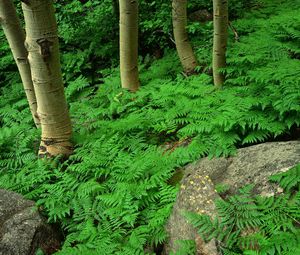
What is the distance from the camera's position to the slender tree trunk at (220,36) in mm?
5152

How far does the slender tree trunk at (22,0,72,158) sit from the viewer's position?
14.1 feet

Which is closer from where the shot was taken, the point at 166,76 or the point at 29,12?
the point at 29,12

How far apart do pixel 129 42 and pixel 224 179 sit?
328 cm

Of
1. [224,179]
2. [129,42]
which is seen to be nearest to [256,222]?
[224,179]

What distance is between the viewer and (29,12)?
14.0ft

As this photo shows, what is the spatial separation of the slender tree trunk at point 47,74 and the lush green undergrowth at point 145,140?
28 centimetres

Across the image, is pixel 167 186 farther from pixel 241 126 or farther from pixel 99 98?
pixel 99 98

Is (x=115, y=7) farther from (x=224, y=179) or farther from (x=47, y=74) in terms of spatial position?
(x=224, y=179)

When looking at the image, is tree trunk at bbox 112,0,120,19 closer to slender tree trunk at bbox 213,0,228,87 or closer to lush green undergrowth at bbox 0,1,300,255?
lush green undergrowth at bbox 0,1,300,255

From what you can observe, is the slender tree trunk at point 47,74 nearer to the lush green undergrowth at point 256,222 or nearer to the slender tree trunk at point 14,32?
the slender tree trunk at point 14,32

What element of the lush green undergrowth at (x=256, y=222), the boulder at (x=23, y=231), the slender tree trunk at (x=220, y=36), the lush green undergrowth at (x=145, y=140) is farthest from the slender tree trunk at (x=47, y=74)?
the lush green undergrowth at (x=256, y=222)

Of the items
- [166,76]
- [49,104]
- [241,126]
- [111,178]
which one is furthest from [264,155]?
[166,76]

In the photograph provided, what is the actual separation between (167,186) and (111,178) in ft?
2.70

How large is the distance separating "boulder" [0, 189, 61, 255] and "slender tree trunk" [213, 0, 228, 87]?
343 centimetres
